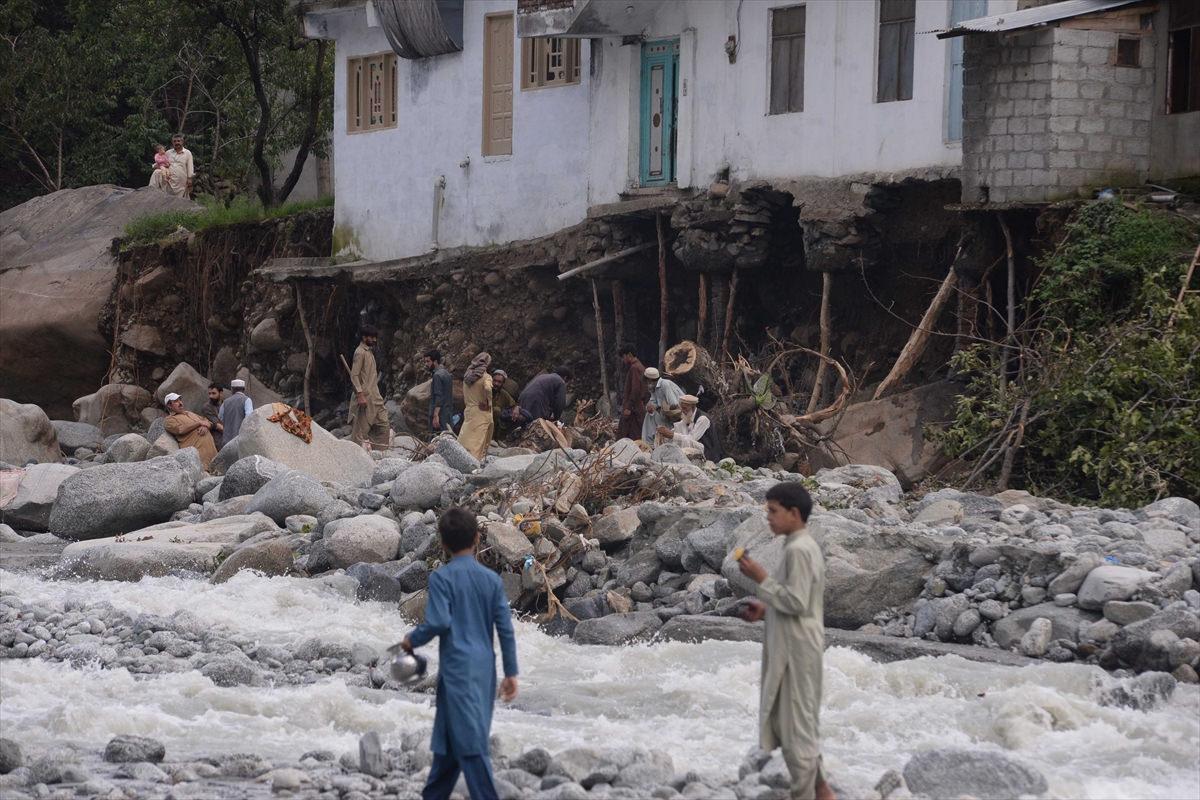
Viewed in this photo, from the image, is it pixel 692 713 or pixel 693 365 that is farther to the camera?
pixel 693 365

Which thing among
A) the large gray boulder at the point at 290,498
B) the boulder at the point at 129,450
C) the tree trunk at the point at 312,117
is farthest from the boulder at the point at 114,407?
the large gray boulder at the point at 290,498

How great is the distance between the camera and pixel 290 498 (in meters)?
14.6

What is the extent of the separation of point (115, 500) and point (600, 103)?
26.3 ft

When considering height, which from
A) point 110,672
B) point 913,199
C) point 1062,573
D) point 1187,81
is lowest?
point 110,672

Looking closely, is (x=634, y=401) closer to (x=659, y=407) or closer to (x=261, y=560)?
(x=659, y=407)

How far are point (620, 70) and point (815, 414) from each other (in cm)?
581

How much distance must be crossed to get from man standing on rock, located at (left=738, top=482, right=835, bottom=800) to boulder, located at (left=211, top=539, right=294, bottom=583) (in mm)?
7282

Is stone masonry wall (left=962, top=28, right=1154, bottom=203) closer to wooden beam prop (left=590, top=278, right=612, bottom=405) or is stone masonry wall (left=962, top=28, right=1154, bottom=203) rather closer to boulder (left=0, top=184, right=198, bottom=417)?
wooden beam prop (left=590, top=278, right=612, bottom=405)

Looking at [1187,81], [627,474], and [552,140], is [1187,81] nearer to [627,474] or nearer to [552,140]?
[627,474]

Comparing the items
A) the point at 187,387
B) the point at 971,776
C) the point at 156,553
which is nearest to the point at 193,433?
the point at 156,553

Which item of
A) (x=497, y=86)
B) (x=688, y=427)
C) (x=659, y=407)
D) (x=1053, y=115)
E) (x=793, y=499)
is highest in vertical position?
(x=497, y=86)

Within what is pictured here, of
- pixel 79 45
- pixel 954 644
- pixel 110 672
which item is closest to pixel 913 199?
pixel 954 644

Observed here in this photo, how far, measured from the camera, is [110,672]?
10289mm

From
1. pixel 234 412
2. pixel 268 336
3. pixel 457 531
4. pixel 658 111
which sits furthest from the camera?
pixel 268 336
